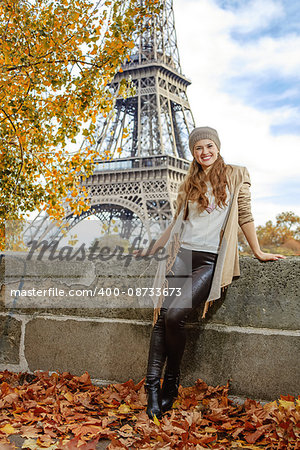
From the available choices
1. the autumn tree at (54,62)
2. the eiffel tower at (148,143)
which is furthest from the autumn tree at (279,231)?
the autumn tree at (54,62)

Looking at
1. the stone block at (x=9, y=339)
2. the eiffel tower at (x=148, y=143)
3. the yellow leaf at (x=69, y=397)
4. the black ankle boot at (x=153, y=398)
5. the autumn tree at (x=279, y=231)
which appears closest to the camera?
the black ankle boot at (x=153, y=398)

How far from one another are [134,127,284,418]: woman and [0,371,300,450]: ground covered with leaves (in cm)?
15

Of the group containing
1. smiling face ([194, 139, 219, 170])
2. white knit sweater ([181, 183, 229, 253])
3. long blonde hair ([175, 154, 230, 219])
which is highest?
smiling face ([194, 139, 219, 170])

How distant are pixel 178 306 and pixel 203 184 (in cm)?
71

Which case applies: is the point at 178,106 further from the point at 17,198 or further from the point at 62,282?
the point at 62,282

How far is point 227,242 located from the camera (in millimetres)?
2248

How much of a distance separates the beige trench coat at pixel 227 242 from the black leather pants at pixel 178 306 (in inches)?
Answer: 1.7

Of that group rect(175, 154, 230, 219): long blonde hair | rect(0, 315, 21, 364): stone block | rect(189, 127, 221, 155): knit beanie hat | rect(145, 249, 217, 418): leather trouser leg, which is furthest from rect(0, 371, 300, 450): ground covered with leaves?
rect(189, 127, 221, 155): knit beanie hat

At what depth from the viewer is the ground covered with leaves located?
180cm

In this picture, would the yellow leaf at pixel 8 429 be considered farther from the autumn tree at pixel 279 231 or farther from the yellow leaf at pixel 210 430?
the autumn tree at pixel 279 231

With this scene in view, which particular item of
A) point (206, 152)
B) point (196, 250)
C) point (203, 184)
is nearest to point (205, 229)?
point (196, 250)

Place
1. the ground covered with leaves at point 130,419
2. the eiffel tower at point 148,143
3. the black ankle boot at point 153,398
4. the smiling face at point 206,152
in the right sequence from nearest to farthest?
1. the ground covered with leaves at point 130,419
2. the black ankle boot at point 153,398
3. the smiling face at point 206,152
4. the eiffel tower at point 148,143

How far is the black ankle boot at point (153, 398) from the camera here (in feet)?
6.79

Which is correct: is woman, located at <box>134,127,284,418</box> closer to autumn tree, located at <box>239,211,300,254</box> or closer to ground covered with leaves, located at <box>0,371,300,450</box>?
ground covered with leaves, located at <box>0,371,300,450</box>
